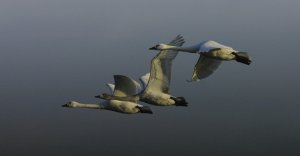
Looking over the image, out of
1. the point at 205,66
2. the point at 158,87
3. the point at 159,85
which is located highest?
the point at 205,66

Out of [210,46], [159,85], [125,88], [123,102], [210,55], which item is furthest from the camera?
[125,88]

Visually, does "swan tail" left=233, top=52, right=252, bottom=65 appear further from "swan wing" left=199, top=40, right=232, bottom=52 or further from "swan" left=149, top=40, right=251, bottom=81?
"swan wing" left=199, top=40, right=232, bottom=52

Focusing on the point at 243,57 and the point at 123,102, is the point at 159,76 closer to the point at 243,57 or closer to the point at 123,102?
the point at 123,102

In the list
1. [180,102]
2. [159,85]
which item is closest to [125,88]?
[159,85]

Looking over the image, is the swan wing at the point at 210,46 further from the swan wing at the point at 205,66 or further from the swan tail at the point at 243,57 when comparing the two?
the swan wing at the point at 205,66

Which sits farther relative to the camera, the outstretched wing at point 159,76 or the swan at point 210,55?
the outstretched wing at point 159,76

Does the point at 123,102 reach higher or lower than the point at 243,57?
lower

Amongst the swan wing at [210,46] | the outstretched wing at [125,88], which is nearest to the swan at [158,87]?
the outstretched wing at [125,88]

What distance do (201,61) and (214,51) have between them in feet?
10.7

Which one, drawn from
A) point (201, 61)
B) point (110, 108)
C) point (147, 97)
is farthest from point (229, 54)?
point (110, 108)

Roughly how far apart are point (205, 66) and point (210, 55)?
3.05 metres

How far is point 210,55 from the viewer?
42.3 meters

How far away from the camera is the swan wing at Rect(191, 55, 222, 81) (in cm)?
4512

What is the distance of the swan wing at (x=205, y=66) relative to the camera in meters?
45.1
